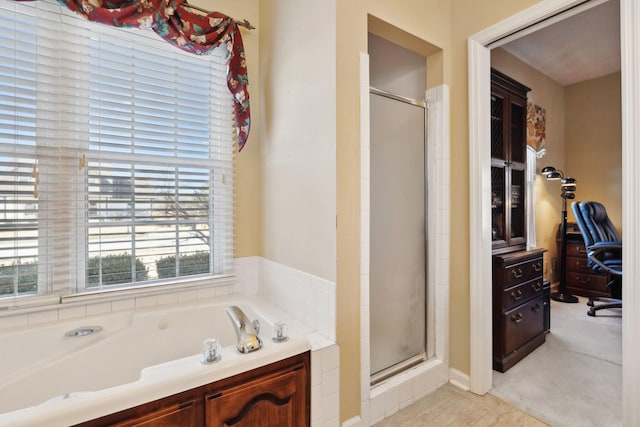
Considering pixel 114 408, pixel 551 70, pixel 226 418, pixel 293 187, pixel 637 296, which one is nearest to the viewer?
pixel 114 408

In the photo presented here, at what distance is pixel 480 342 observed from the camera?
1.91 metres

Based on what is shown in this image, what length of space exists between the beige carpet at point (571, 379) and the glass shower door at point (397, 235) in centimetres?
67

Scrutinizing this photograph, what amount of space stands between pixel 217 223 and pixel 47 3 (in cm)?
149

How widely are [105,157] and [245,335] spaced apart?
4.36 ft

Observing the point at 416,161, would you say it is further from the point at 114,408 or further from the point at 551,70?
the point at 551,70

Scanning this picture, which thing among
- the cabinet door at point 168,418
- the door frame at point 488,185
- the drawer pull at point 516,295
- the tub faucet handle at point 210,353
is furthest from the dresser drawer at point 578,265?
the cabinet door at point 168,418

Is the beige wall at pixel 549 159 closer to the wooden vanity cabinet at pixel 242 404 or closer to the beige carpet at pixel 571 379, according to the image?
the beige carpet at pixel 571 379

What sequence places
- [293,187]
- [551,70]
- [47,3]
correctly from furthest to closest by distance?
[551,70]
[293,187]
[47,3]

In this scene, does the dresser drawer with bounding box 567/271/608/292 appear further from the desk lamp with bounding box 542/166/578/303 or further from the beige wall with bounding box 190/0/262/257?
the beige wall with bounding box 190/0/262/257

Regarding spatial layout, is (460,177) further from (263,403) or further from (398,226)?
(263,403)

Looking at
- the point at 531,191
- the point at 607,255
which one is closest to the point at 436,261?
the point at 607,255

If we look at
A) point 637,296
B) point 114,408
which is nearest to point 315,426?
point 114,408

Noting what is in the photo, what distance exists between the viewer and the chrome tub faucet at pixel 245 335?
1.34 meters

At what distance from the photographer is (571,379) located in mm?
2107
